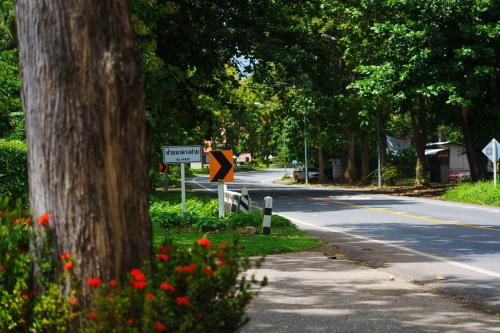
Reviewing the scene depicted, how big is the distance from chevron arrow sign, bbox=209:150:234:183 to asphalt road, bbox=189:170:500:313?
2415mm

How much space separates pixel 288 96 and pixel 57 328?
4257cm

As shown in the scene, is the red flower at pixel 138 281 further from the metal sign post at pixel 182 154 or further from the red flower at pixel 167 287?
the metal sign post at pixel 182 154

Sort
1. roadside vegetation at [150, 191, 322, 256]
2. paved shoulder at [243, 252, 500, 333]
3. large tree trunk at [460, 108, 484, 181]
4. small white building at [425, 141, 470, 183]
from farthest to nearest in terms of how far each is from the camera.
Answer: small white building at [425, 141, 470, 183] → large tree trunk at [460, 108, 484, 181] → roadside vegetation at [150, 191, 322, 256] → paved shoulder at [243, 252, 500, 333]

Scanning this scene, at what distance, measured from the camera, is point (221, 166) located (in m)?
16.3

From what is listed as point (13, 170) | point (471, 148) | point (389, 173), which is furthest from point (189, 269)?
point (389, 173)

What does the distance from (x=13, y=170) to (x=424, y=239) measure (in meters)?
11.7

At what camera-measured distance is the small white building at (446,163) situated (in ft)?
174

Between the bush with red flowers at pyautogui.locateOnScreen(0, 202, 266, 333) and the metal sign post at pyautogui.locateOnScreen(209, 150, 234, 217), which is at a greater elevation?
the metal sign post at pyautogui.locateOnScreen(209, 150, 234, 217)

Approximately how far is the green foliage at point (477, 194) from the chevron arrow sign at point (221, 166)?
510 inches

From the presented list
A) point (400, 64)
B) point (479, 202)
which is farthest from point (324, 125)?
point (479, 202)

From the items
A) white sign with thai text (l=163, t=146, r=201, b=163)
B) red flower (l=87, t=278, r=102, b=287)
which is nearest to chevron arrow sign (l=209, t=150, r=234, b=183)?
white sign with thai text (l=163, t=146, r=201, b=163)

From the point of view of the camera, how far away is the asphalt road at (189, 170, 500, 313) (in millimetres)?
9492

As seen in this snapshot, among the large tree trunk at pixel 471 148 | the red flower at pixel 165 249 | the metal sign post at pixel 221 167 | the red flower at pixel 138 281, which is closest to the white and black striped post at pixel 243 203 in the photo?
the metal sign post at pixel 221 167

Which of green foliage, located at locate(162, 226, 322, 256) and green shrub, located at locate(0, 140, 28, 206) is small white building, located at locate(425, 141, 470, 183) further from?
green foliage, located at locate(162, 226, 322, 256)
